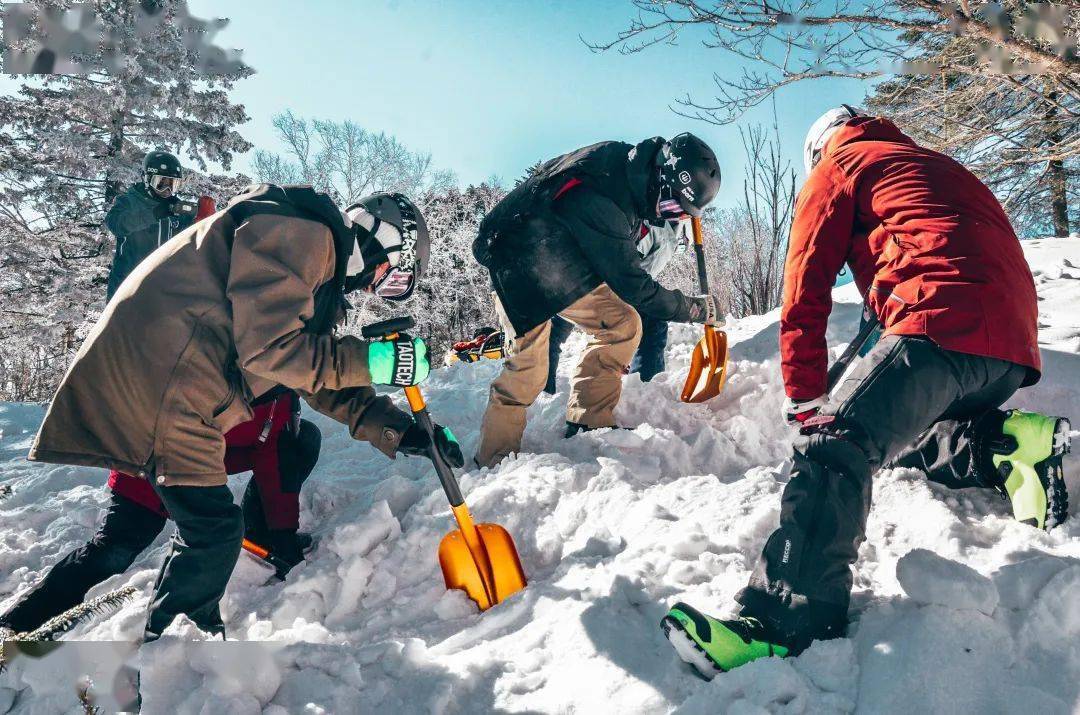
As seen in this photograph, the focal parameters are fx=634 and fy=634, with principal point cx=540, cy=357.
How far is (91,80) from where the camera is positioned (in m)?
12.4

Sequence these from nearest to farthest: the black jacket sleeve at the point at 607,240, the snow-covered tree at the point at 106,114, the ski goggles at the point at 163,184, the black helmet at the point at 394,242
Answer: the black helmet at the point at 394,242
the black jacket sleeve at the point at 607,240
the ski goggles at the point at 163,184
the snow-covered tree at the point at 106,114

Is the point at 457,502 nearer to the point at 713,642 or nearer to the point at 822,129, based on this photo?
the point at 713,642

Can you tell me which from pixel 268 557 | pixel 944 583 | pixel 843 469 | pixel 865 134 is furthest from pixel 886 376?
pixel 268 557

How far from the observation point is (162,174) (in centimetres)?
529

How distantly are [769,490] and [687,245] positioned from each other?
2395 millimetres

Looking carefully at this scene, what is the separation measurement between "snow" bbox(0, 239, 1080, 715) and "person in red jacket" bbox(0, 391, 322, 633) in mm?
162

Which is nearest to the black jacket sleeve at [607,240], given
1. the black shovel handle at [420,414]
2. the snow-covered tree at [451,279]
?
the black shovel handle at [420,414]

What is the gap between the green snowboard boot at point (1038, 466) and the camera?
1.82 m

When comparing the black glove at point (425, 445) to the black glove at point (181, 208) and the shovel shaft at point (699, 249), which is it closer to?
the shovel shaft at point (699, 249)

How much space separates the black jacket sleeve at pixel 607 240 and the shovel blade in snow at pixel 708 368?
0.65 meters

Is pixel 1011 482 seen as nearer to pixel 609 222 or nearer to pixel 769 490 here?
pixel 769 490

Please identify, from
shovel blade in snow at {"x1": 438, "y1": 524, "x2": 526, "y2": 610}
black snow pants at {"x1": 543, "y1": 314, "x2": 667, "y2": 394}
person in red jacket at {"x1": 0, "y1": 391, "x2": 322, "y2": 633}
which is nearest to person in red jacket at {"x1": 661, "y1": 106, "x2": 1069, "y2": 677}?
shovel blade in snow at {"x1": 438, "y1": 524, "x2": 526, "y2": 610}

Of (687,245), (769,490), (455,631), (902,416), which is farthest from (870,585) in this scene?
(687,245)

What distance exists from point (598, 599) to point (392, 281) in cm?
143
